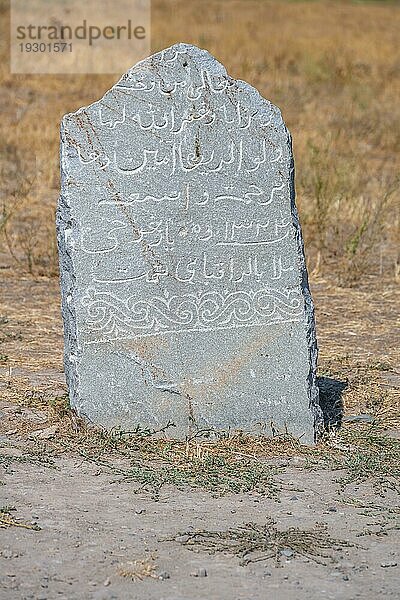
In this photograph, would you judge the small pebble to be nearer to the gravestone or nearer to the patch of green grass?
the patch of green grass

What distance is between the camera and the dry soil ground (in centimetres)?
399

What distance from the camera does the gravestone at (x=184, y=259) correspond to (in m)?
5.19

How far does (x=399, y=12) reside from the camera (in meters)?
26.3

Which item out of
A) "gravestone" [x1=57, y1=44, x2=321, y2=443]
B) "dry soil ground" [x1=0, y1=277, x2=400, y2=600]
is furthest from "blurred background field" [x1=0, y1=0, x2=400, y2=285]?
"gravestone" [x1=57, y1=44, x2=321, y2=443]

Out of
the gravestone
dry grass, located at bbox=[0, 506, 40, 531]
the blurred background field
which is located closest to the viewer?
dry grass, located at bbox=[0, 506, 40, 531]

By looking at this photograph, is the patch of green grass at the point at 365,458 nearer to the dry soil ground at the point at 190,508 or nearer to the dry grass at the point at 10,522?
the dry soil ground at the point at 190,508

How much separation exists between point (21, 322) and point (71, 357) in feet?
7.53

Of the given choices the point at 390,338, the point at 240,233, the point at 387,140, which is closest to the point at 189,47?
the point at 240,233

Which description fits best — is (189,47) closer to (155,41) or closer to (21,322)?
(21,322)

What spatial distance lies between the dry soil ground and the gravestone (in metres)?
0.22

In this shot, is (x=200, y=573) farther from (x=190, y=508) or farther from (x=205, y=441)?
(x=205, y=441)

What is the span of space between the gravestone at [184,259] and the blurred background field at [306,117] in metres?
3.46

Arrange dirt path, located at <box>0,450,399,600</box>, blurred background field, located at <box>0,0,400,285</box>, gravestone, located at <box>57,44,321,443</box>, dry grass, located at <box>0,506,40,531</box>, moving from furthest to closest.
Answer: blurred background field, located at <box>0,0,400,285</box>
gravestone, located at <box>57,44,321,443</box>
dry grass, located at <box>0,506,40,531</box>
dirt path, located at <box>0,450,399,600</box>

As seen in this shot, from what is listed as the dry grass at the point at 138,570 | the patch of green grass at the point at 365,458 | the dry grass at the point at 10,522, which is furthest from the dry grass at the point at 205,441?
the dry grass at the point at 138,570
